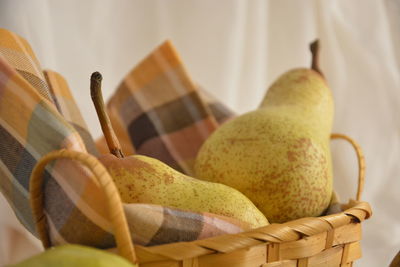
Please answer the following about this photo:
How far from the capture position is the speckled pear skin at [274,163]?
1.98 feet

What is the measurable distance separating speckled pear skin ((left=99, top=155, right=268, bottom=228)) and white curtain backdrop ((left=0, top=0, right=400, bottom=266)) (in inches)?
19.1

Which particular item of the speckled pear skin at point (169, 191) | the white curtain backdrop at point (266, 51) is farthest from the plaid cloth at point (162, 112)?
the speckled pear skin at point (169, 191)

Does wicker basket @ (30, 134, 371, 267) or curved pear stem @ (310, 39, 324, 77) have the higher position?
curved pear stem @ (310, 39, 324, 77)

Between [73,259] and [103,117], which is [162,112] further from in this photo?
[73,259]

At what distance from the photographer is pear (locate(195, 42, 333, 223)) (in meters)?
0.60

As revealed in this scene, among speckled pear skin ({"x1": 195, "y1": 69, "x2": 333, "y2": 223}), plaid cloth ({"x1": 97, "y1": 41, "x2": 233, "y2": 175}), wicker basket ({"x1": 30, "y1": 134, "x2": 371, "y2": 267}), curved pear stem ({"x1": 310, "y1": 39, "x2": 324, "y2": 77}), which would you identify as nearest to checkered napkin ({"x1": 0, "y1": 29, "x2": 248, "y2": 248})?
wicker basket ({"x1": 30, "y1": 134, "x2": 371, "y2": 267})

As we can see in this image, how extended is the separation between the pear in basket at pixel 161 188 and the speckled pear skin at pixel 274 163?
0.07 m

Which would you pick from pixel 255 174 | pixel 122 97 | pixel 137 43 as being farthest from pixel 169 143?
pixel 137 43

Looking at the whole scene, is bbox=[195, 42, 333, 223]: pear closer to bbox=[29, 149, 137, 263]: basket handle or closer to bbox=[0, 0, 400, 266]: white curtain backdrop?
bbox=[29, 149, 137, 263]: basket handle

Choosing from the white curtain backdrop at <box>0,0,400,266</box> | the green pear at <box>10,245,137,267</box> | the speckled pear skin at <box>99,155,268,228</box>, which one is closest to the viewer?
the green pear at <box>10,245,137,267</box>

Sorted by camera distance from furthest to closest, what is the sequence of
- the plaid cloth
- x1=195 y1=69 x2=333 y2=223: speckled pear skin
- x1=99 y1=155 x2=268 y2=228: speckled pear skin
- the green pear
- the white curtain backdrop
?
the white curtain backdrop, the plaid cloth, x1=195 y1=69 x2=333 y2=223: speckled pear skin, x1=99 y1=155 x2=268 y2=228: speckled pear skin, the green pear

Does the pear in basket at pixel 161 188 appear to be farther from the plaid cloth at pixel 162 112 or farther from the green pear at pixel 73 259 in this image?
the plaid cloth at pixel 162 112

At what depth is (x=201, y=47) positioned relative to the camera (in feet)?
3.90

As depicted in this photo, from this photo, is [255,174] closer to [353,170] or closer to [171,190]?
[171,190]
